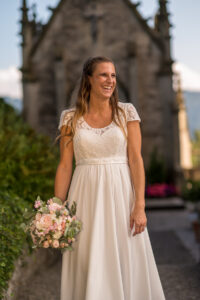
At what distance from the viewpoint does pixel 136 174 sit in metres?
2.81

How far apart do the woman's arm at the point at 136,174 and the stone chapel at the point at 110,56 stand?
11.5m

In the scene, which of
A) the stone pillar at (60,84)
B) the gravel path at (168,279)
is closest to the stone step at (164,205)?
the gravel path at (168,279)

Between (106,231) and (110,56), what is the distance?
13105mm

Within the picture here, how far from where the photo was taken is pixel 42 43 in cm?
1550

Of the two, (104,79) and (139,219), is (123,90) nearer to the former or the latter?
(104,79)

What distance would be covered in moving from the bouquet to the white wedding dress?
19 centimetres

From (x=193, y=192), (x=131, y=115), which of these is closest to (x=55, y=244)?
(x=131, y=115)

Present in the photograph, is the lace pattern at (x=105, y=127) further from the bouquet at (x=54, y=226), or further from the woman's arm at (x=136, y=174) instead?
the bouquet at (x=54, y=226)

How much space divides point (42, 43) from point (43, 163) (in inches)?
440

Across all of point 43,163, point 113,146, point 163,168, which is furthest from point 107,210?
point 163,168

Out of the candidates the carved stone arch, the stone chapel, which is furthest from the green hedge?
the carved stone arch

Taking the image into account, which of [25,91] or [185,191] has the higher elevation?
[25,91]

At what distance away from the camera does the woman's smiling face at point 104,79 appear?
2812 millimetres

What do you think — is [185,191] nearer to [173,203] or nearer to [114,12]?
[173,203]
